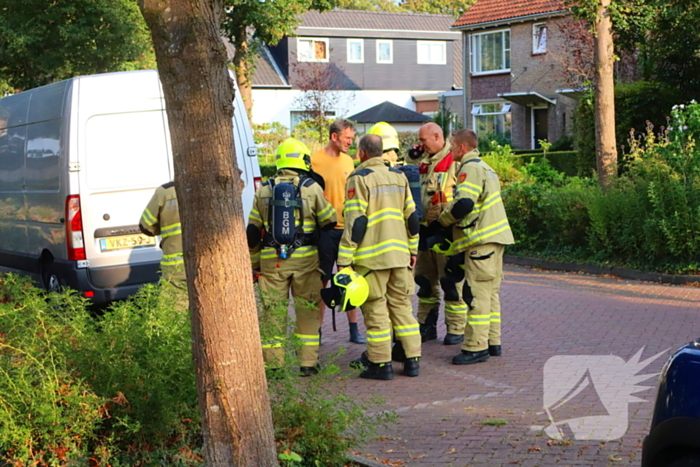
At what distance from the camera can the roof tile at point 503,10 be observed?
32.3 metres

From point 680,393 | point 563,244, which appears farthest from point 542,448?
point 563,244

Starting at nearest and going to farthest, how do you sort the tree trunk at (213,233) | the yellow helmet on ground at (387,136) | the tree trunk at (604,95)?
1. the tree trunk at (213,233)
2. the yellow helmet on ground at (387,136)
3. the tree trunk at (604,95)

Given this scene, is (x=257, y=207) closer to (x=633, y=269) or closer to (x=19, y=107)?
(x=19, y=107)

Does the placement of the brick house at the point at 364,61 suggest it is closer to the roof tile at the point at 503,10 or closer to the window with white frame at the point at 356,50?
the window with white frame at the point at 356,50

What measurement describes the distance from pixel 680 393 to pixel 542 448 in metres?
2.01

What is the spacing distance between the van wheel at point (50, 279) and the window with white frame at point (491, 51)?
2803 cm

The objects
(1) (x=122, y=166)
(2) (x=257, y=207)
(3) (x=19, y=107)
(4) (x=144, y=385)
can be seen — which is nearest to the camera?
(4) (x=144, y=385)

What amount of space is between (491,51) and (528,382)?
3057cm

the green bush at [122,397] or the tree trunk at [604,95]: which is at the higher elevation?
the tree trunk at [604,95]

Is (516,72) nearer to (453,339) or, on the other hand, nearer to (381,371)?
(453,339)

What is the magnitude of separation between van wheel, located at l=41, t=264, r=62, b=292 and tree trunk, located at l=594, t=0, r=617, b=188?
9.09m

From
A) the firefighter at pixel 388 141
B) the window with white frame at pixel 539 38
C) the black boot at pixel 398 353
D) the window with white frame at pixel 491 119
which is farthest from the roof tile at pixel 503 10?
the black boot at pixel 398 353

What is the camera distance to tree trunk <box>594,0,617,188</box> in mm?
14422

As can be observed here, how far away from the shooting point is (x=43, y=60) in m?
20.2
